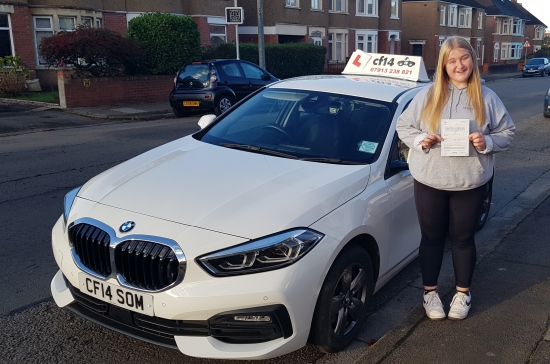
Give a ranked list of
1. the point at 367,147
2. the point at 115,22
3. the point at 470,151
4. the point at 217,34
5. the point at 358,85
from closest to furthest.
→ the point at 470,151 < the point at 367,147 < the point at 358,85 < the point at 115,22 < the point at 217,34

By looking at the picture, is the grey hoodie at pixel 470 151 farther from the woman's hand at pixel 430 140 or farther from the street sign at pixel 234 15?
the street sign at pixel 234 15

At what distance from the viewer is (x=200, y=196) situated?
3512mm

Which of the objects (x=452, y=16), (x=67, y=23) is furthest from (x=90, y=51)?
(x=452, y=16)

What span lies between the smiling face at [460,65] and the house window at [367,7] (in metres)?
40.5

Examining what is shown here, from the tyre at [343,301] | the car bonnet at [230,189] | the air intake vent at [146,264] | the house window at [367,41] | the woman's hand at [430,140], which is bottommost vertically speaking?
the tyre at [343,301]

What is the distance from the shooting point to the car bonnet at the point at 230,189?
3.29m

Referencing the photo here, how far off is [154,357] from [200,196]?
39.5 inches

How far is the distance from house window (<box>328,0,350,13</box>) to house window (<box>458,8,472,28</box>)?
77.9 feet

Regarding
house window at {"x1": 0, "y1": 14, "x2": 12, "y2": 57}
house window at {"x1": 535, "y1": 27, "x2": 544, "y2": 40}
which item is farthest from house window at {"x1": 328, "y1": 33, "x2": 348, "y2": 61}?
house window at {"x1": 535, "y1": 27, "x2": 544, "y2": 40}

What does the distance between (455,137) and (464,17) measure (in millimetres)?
61965

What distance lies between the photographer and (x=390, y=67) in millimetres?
5672

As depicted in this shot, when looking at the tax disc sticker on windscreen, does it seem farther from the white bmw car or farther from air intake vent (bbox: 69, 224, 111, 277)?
air intake vent (bbox: 69, 224, 111, 277)

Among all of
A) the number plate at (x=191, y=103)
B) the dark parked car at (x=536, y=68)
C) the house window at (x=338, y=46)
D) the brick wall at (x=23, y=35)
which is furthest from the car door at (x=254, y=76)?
the dark parked car at (x=536, y=68)

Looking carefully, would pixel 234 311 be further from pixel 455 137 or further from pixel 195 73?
pixel 195 73
